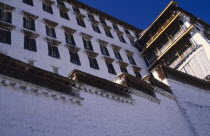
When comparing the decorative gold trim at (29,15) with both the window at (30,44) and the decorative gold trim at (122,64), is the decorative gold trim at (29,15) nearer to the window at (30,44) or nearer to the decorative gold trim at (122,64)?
the window at (30,44)

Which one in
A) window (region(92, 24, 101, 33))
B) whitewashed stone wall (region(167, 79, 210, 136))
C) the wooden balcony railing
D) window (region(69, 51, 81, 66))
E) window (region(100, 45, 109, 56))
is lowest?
whitewashed stone wall (region(167, 79, 210, 136))

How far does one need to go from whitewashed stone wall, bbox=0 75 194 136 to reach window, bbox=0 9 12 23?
12.3 m

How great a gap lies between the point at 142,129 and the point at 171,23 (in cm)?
1850

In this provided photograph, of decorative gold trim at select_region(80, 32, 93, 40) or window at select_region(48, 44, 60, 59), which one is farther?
decorative gold trim at select_region(80, 32, 93, 40)

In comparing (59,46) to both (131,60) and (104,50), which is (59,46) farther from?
(131,60)

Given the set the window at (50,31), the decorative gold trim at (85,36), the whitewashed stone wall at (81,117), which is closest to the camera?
the whitewashed stone wall at (81,117)

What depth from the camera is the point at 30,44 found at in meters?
17.3

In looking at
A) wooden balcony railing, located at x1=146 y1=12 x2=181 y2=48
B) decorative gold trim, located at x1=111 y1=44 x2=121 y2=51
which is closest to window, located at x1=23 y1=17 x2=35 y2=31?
decorative gold trim, located at x1=111 y1=44 x2=121 y2=51

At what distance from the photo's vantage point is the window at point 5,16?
57.1ft

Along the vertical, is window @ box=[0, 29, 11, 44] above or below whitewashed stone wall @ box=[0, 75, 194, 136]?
above

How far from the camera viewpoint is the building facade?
6.88 m

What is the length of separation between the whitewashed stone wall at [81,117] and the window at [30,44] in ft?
32.6

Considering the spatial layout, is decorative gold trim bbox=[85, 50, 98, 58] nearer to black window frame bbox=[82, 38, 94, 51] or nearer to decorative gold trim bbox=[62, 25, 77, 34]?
black window frame bbox=[82, 38, 94, 51]

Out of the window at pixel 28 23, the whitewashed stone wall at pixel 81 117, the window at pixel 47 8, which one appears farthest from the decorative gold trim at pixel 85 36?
the whitewashed stone wall at pixel 81 117
